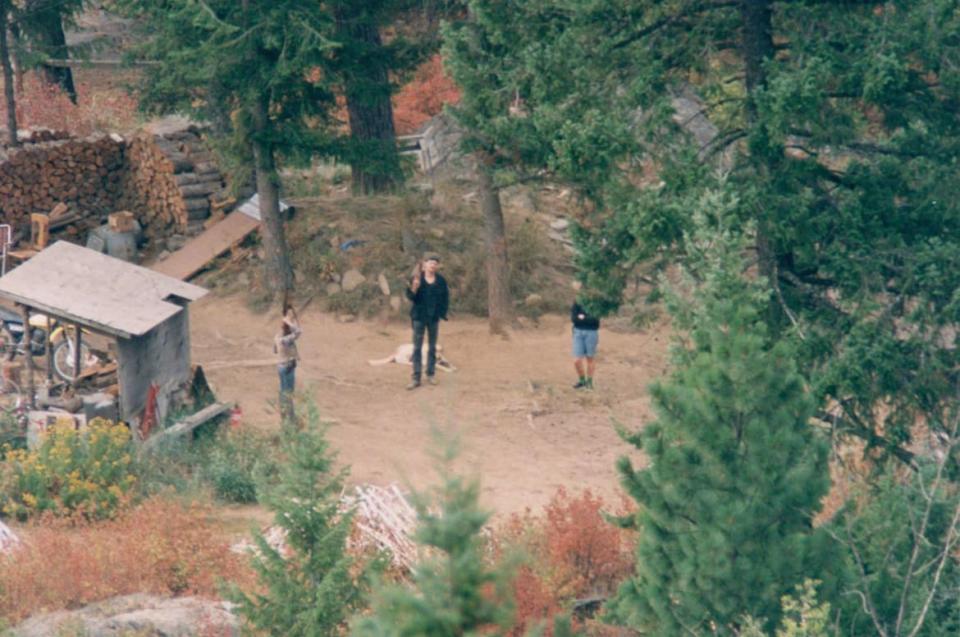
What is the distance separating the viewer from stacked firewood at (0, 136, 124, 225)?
22984mm

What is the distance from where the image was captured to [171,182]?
23.7 m

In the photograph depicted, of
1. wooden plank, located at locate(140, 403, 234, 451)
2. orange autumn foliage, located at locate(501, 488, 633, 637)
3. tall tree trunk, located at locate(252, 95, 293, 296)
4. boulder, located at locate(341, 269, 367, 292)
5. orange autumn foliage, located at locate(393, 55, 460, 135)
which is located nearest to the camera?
orange autumn foliage, located at locate(501, 488, 633, 637)

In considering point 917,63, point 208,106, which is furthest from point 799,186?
point 208,106

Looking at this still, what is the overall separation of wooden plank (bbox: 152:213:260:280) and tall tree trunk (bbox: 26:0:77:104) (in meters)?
4.52

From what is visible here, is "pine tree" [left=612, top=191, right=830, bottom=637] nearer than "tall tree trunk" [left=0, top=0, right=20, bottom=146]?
Yes

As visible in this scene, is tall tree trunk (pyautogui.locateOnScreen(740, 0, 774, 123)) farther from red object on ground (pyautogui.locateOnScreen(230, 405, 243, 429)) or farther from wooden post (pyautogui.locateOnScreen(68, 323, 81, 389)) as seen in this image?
wooden post (pyautogui.locateOnScreen(68, 323, 81, 389))

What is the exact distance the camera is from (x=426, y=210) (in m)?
23.5

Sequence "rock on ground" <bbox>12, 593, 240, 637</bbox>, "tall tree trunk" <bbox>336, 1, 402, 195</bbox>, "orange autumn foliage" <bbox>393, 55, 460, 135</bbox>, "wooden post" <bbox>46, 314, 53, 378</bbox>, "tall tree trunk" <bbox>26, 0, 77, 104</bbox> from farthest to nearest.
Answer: "orange autumn foliage" <bbox>393, 55, 460, 135</bbox>, "tall tree trunk" <bbox>26, 0, 77, 104</bbox>, "tall tree trunk" <bbox>336, 1, 402, 195</bbox>, "wooden post" <bbox>46, 314, 53, 378</bbox>, "rock on ground" <bbox>12, 593, 240, 637</bbox>

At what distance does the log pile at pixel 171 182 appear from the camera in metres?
23.7

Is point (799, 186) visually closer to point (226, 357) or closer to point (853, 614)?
point (853, 614)

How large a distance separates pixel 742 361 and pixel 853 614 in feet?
7.35

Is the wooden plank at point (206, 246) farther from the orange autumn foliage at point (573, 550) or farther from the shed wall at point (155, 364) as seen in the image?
the orange autumn foliage at point (573, 550)

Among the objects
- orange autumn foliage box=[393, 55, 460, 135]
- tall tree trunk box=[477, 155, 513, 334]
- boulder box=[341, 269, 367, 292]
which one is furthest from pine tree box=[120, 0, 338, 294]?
orange autumn foliage box=[393, 55, 460, 135]

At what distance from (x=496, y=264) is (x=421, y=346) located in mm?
2704
